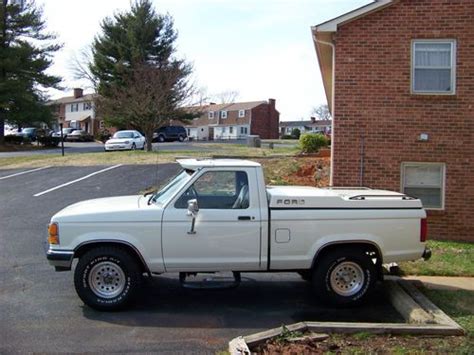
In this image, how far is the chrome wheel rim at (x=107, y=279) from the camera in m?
6.57

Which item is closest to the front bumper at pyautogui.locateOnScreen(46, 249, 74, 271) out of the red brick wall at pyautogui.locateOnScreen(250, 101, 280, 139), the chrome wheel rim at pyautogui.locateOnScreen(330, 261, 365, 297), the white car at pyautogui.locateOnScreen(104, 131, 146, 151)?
the chrome wheel rim at pyautogui.locateOnScreen(330, 261, 365, 297)

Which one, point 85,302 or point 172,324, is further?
point 85,302

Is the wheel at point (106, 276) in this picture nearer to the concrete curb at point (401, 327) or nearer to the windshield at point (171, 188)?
the windshield at point (171, 188)

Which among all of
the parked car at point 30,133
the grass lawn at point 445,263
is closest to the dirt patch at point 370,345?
the grass lawn at point 445,263

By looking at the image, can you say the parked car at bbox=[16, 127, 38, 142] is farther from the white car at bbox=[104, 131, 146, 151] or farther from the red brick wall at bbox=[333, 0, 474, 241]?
the red brick wall at bbox=[333, 0, 474, 241]

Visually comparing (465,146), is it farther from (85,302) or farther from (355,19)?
(85,302)

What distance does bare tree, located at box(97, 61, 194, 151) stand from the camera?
106 ft

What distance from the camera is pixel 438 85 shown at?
38.1ft

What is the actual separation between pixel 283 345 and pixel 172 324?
1.52 meters

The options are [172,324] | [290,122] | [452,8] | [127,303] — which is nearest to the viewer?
[172,324]

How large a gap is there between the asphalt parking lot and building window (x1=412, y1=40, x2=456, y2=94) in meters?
5.43

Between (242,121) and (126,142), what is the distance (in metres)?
51.1

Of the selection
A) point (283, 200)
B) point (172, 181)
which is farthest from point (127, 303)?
point (283, 200)

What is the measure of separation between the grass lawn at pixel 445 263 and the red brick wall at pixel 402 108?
1.22 metres
